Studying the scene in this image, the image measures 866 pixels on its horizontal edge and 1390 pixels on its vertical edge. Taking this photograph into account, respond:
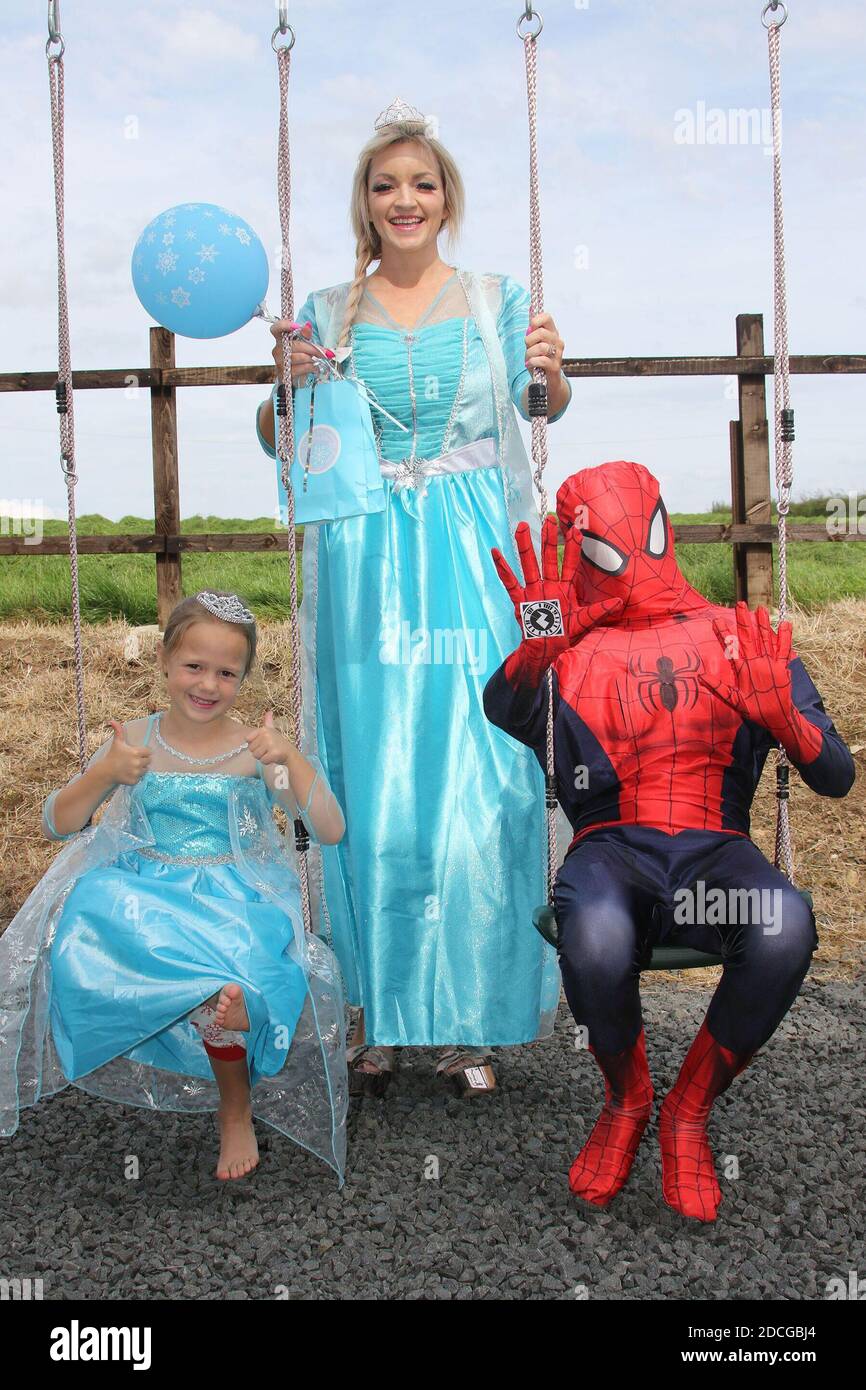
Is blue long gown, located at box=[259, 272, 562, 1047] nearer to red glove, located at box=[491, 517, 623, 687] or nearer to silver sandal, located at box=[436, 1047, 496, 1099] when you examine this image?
silver sandal, located at box=[436, 1047, 496, 1099]

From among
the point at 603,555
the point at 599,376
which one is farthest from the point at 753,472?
the point at 603,555

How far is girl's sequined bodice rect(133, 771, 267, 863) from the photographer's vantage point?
2.82 m

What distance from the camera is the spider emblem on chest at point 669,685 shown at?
2.61 metres

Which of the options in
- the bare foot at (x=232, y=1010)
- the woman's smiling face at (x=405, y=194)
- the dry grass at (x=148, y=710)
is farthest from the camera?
the dry grass at (x=148, y=710)

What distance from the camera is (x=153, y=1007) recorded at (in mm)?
2543

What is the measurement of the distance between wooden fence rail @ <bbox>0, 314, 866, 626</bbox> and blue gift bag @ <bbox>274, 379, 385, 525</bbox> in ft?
12.2

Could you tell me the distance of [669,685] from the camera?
2615mm

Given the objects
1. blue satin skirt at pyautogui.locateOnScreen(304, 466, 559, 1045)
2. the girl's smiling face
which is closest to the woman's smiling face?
blue satin skirt at pyautogui.locateOnScreen(304, 466, 559, 1045)

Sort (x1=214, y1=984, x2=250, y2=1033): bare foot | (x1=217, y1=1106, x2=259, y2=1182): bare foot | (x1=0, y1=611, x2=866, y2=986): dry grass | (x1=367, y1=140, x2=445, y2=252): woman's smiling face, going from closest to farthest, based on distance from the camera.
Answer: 1. (x1=214, y1=984, x2=250, y2=1033): bare foot
2. (x1=217, y1=1106, x2=259, y2=1182): bare foot
3. (x1=367, y1=140, x2=445, y2=252): woman's smiling face
4. (x1=0, y1=611, x2=866, y2=986): dry grass

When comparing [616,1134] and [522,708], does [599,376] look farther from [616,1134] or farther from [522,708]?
[616,1134]

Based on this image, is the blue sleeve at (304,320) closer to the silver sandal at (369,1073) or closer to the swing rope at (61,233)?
the swing rope at (61,233)

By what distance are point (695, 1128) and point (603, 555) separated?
1163 mm

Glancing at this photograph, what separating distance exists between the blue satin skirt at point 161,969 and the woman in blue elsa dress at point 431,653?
1.20 feet

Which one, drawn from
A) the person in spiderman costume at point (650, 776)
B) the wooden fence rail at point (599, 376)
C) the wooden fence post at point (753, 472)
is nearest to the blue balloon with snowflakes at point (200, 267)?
the person in spiderman costume at point (650, 776)
